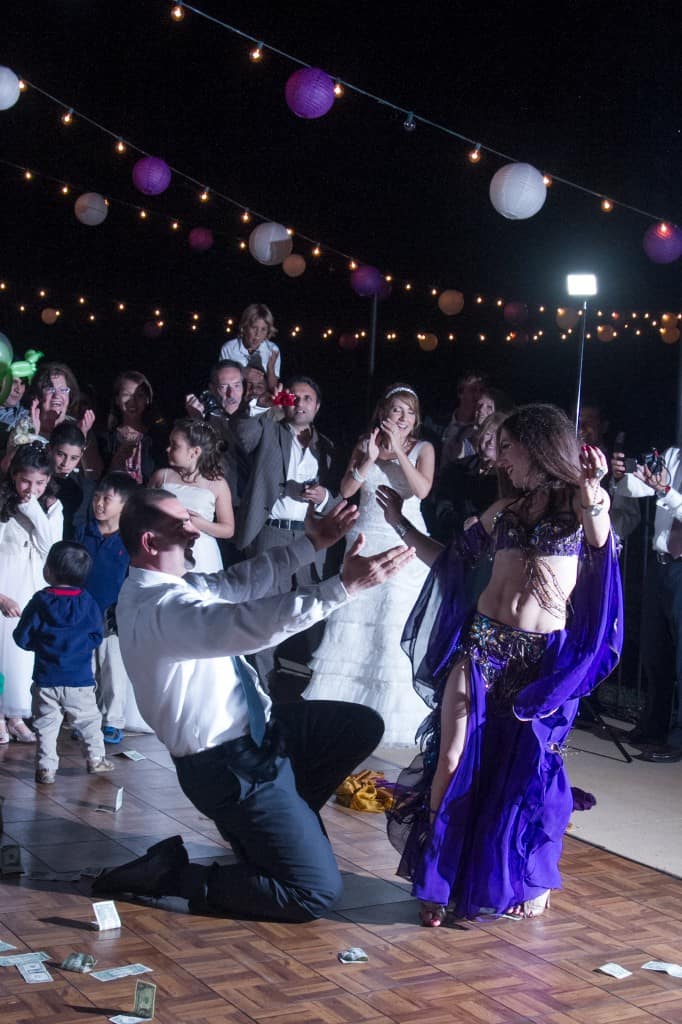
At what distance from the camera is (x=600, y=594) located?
3535 mm

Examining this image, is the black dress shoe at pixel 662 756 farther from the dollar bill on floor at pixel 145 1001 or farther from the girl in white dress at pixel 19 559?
the dollar bill on floor at pixel 145 1001

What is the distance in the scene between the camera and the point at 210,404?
646 cm

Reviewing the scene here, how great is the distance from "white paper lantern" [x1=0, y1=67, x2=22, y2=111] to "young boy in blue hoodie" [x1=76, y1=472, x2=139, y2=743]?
245cm

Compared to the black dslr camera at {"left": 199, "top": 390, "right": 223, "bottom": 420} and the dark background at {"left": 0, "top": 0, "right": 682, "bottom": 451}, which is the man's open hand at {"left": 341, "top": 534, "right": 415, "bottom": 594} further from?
the dark background at {"left": 0, "top": 0, "right": 682, "bottom": 451}

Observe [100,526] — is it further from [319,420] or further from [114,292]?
[114,292]

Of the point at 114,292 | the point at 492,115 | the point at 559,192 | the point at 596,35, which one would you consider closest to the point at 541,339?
the point at 559,192

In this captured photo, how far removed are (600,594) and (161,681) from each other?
1.32m

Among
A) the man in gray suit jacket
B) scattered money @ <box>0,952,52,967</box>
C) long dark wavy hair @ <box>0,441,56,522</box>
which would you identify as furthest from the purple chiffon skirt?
the man in gray suit jacket

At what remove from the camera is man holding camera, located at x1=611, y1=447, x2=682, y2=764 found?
563 centimetres

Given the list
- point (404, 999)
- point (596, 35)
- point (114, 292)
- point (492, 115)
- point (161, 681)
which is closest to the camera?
point (404, 999)

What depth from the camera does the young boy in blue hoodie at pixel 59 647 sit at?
4.70 m

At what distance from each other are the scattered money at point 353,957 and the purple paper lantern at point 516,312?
770 centimetres

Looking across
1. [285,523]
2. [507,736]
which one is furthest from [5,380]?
[507,736]

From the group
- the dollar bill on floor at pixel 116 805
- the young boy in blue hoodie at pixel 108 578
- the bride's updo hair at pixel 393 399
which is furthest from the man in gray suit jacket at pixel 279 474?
the dollar bill on floor at pixel 116 805
